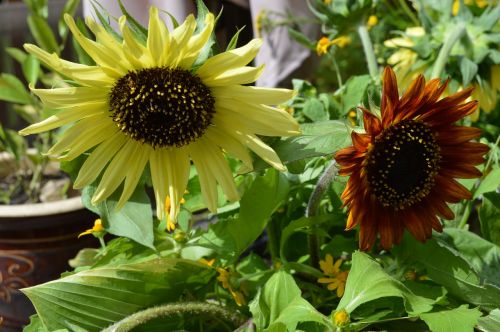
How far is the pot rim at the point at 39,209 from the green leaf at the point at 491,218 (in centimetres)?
42

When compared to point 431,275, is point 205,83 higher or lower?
higher

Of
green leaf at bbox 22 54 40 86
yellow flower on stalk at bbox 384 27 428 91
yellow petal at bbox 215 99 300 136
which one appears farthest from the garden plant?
green leaf at bbox 22 54 40 86

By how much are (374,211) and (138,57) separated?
180 mm

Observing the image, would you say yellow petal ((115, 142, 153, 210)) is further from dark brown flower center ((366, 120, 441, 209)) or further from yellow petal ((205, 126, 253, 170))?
dark brown flower center ((366, 120, 441, 209))

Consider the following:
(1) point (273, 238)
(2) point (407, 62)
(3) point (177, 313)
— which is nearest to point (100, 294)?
(3) point (177, 313)

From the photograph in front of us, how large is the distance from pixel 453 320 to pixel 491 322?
0.16 feet

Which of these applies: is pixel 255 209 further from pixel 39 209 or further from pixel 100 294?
pixel 39 209

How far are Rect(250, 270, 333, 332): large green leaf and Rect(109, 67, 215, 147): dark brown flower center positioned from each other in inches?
4.4

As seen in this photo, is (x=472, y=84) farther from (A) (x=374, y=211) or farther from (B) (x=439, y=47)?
(A) (x=374, y=211)

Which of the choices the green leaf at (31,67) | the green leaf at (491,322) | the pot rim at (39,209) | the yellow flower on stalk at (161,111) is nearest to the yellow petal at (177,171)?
the yellow flower on stalk at (161,111)

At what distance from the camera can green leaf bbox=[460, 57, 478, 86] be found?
1.98ft

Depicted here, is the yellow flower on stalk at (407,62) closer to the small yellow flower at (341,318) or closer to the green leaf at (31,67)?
the small yellow flower at (341,318)

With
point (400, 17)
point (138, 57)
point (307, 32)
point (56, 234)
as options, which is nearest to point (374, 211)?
point (138, 57)

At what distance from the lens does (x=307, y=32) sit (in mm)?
1138
